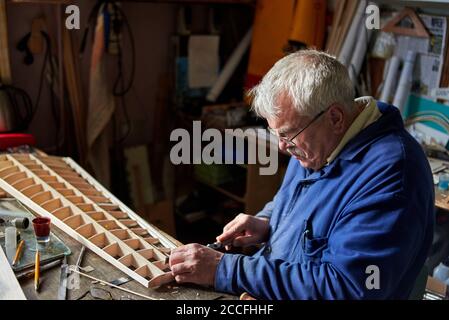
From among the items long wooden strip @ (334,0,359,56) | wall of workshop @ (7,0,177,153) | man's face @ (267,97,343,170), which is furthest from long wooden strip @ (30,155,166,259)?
long wooden strip @ (334,0,359,56)

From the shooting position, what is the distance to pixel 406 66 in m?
2.78

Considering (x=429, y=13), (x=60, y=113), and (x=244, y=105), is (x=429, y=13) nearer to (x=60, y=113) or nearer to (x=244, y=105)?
(x=244, y=105)

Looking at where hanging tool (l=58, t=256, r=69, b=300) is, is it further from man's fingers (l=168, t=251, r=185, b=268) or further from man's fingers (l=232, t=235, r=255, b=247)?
man's fingers (l=232, t=235, r=255, b=247)

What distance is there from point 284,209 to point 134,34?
6.90 feet

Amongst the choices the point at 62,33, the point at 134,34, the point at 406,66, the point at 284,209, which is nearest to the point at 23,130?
the point at 62,33

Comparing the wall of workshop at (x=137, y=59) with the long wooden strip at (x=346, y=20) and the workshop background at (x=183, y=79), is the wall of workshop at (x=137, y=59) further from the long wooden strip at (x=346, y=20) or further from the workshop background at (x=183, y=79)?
the long wooden strip at (x=346, y=20)

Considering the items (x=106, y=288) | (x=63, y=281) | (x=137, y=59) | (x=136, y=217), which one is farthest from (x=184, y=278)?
(x=137, y=59)

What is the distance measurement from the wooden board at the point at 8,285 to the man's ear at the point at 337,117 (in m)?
0.97

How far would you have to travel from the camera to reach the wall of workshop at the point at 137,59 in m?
2.86

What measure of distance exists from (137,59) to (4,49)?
98 centimetres

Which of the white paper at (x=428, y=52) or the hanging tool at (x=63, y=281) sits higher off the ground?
the white paper at (x=428, y=52)

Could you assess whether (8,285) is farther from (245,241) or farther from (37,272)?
(245,241)

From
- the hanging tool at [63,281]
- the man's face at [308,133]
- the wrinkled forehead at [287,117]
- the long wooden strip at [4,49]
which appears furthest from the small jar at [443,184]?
the long wooden strip at [4,49]

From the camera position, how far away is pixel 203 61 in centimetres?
358
